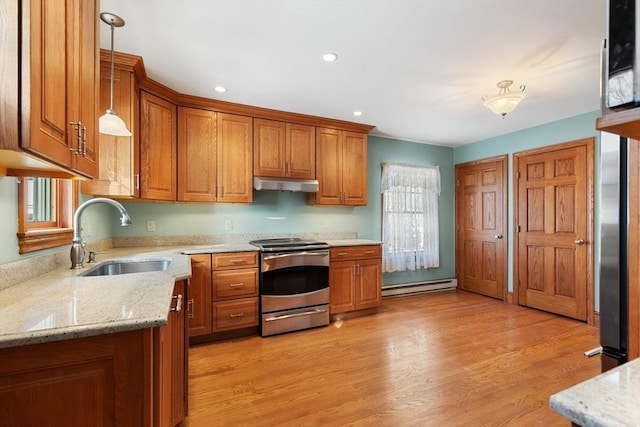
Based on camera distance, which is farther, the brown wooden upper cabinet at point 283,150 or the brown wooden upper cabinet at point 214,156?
the brown wooden upper cabinet at point 283,150

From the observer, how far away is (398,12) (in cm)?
175

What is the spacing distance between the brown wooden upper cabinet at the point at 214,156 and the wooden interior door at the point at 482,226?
344 centimetres

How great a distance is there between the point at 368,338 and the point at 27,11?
3.05 metres

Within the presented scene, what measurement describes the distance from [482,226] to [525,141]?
4.29ft

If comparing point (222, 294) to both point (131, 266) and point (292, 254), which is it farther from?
point (131, 266)

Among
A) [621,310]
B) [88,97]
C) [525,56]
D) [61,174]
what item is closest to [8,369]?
[61,174]

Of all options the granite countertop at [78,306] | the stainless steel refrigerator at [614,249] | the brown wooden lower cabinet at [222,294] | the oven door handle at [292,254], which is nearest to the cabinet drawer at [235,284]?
the brown wooden lower cabinet at [222,294]

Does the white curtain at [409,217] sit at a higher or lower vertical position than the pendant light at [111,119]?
lower

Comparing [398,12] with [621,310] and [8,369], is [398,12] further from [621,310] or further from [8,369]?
[8,369]

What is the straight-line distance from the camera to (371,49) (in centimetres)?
214

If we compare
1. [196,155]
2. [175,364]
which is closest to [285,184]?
[196,155]

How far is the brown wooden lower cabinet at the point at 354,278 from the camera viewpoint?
344 centimetres

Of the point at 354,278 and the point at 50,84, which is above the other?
the point at 50,84

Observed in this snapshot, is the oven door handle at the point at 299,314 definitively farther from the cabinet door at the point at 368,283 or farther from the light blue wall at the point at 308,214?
the light blue wall at the point at 308,214
